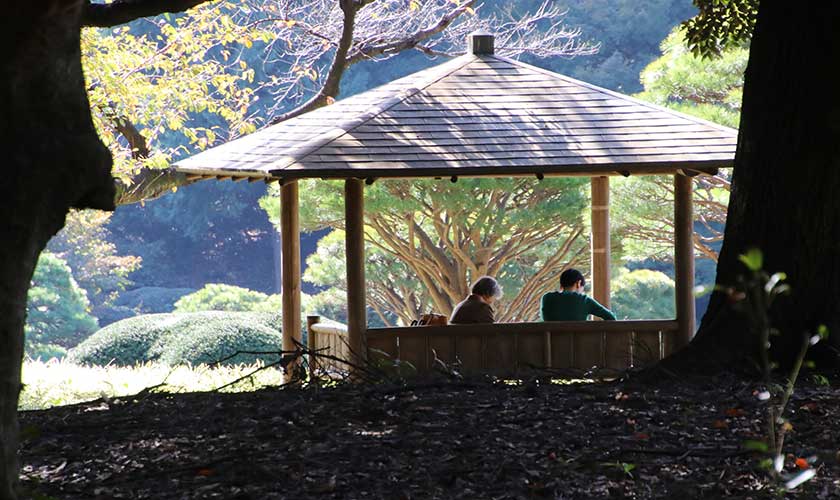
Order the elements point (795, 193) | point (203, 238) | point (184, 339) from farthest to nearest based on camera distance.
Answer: point (203, 238) < point (184, 339) < point (795, 193)

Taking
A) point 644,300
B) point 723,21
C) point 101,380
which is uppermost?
point 723,21

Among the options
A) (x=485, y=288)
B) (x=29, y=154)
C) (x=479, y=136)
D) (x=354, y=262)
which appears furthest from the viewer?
(x=485, y=288)

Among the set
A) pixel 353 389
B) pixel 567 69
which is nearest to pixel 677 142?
pixel 353 389

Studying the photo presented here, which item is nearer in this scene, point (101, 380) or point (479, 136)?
point (479, 136)

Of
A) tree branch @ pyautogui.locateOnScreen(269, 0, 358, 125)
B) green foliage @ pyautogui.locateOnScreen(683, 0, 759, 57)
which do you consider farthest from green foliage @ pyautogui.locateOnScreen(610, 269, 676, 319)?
green foliage @ pyautogui.locateOnScreen(683, 0, 759, 57)

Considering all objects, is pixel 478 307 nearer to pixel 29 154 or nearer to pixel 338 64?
pixel 29 154

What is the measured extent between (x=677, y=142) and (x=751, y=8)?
1719 mm

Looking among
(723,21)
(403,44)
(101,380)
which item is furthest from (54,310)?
(723,21)

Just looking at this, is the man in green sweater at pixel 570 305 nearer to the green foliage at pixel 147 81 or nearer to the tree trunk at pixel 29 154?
the green foliage at pixel 147 81

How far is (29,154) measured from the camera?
332 cm

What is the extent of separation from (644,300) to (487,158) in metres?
16.4

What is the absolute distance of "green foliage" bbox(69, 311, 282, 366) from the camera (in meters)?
17.8

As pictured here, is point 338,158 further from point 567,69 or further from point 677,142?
point 567,69

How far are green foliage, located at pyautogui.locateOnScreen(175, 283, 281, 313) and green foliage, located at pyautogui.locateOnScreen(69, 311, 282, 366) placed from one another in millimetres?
6530
